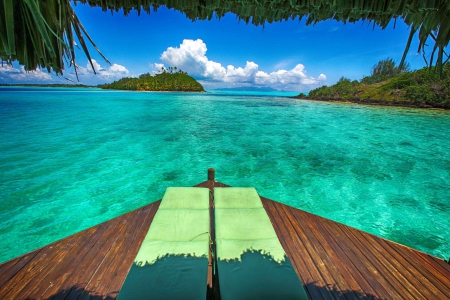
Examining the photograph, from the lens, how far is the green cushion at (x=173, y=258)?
1635 millimetres

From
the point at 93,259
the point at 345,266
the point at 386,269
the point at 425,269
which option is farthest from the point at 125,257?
the point at 425,269

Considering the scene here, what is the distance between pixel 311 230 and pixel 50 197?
24.0 ft

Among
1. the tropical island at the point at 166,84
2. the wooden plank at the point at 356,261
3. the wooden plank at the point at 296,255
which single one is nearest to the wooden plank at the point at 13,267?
the wooden plank at the point at 296,255

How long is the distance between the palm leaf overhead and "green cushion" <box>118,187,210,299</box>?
184cm

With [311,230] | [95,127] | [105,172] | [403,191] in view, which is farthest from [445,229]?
[95,127]

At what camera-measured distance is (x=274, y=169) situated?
26.9ft

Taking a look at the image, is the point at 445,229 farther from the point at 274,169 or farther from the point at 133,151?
the point at 133,151

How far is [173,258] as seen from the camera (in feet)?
6.32

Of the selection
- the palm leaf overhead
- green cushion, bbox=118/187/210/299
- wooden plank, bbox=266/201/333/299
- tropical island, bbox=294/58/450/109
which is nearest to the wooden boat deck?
wooden plank, bbox=266/201/333/299

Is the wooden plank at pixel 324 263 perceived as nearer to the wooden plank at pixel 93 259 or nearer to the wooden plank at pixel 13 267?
the wooden plank at pixel 93 259

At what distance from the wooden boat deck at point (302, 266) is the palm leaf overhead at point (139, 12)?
2.27m

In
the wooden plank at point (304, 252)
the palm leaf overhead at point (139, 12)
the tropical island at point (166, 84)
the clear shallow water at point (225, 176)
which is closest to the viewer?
the palm leaf overhead at point (139, 12)

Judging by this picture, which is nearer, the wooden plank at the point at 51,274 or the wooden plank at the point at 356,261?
the wooden plank at the point at 51,274

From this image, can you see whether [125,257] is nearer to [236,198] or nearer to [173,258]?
[173,258]
